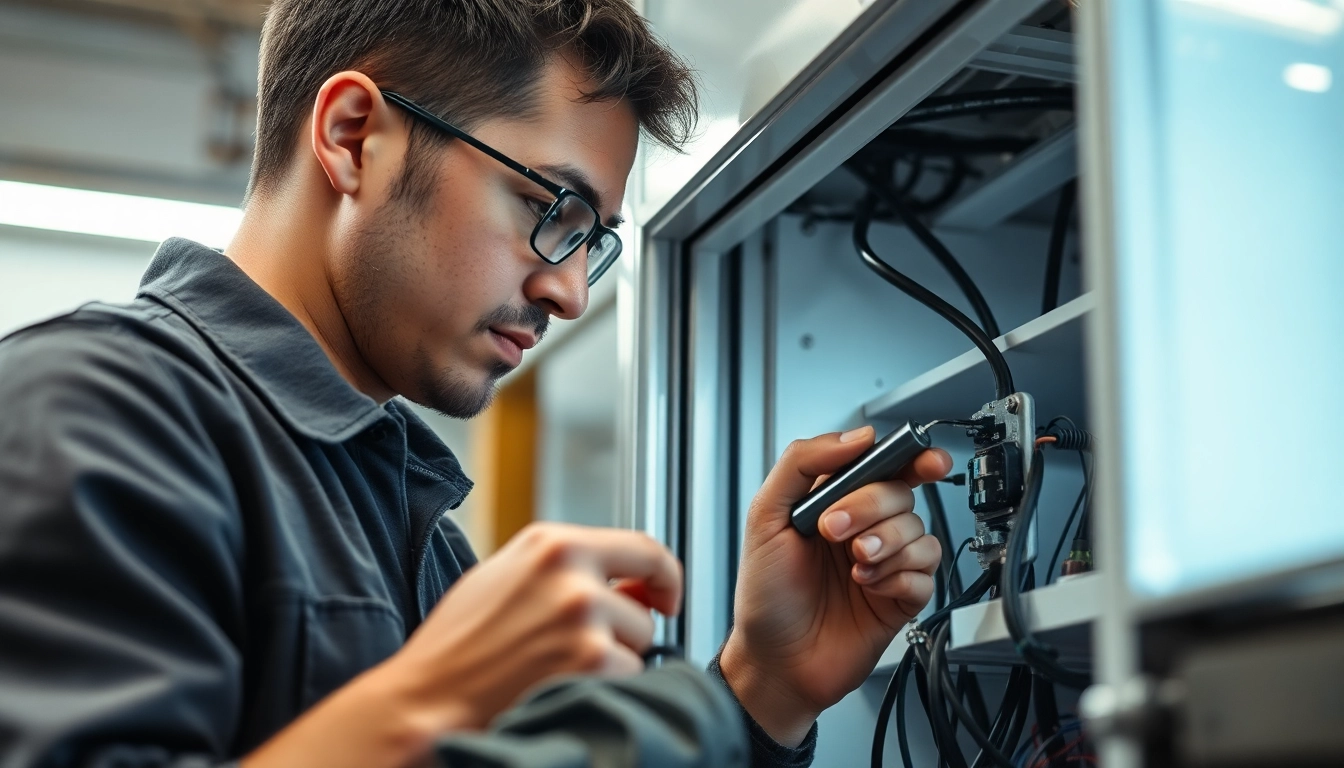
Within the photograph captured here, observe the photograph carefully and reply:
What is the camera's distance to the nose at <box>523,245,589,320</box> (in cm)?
105

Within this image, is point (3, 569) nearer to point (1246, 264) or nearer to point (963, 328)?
point (1246, 264)

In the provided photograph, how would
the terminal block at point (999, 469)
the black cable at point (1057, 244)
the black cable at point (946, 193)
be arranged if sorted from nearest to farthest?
the terminal block at point (999, 469) → the black cable at point (1057, 244) → the black cable at point (946, 193)

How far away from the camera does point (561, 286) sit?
1.06 meters

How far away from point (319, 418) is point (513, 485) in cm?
299

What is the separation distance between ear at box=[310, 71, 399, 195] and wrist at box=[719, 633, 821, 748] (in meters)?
0.56

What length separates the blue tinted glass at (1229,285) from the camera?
1.70 ft

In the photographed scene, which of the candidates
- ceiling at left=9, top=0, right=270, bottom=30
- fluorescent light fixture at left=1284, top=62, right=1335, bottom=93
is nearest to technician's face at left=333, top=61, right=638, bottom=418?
fluorescent light fixture at left=1284, top=62, right=1335, bottom=93

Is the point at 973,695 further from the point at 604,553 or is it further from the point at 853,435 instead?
the point at 604,553

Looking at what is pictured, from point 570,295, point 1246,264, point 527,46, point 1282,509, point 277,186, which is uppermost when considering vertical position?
point 527,46

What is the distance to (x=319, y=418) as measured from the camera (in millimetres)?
902

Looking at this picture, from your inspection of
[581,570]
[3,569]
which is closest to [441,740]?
[581,570]

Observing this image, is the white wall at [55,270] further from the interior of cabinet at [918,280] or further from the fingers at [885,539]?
the fingers at [885,539]

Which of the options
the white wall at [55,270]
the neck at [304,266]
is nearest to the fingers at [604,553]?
the neck at [304,266]

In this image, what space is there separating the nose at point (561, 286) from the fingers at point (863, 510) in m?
0.30
